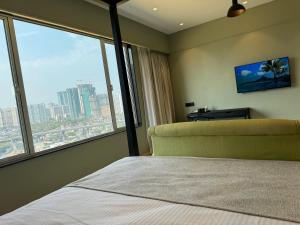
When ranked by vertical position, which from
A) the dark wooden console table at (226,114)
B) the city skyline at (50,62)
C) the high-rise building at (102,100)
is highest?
the city skyline at (50,62)

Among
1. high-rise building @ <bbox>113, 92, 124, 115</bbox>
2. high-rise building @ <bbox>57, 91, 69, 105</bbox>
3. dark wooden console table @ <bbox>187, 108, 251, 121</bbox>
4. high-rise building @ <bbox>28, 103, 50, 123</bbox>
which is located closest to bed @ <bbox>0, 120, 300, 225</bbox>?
high-rise building @ <bbox>28, 103, 50, 123</bbox>

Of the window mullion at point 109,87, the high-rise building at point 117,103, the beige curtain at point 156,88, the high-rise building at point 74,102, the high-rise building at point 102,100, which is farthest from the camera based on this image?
the beige curtain at point 156,88

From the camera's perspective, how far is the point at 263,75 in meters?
4.93

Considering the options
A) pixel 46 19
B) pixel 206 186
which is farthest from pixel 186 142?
pixel 46 19

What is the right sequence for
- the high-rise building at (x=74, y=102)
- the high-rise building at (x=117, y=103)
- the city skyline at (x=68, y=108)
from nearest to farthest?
the city skyline at (x=68, y=108)
the high-rise building at (x=74, y=102)
the high-rise building at (x=117, y=103)

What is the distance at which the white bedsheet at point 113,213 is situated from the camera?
854 millimetres

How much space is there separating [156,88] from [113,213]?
437cm

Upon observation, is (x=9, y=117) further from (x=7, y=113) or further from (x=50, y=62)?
(x=50, y=62)

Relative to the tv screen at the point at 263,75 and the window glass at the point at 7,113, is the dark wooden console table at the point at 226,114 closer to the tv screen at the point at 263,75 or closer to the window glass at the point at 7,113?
the tv screen at the point at 263,75

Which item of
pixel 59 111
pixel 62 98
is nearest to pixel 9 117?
pixel 59 111

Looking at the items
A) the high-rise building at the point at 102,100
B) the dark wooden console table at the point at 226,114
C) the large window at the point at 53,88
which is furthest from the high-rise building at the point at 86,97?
the dark wooden console table at the point at 226,114

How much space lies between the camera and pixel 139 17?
4.61 metres

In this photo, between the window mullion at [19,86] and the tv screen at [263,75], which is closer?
the window mullion at [19,86]

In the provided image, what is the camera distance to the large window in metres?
2.68
